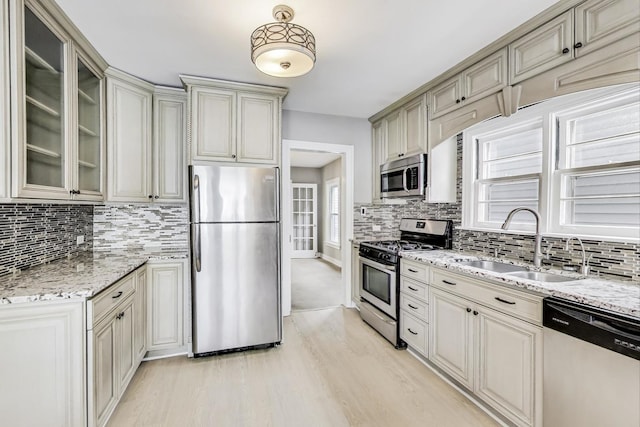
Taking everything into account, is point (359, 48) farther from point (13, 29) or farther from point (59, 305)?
point (59, 305)

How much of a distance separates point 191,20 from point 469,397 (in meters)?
3.07

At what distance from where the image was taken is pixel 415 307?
2629 mm

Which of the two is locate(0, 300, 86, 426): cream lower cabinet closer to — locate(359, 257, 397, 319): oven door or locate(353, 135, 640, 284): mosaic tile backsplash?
locate(359, 257, 397, 319): oven door

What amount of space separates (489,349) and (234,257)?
200 centimetres

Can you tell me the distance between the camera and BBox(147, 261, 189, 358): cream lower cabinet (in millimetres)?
2585

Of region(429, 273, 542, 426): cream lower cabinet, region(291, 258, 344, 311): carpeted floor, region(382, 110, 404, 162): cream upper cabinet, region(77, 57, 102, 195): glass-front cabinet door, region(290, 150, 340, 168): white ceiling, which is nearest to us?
region(429, 273, 542, 426): cream lower cabinet

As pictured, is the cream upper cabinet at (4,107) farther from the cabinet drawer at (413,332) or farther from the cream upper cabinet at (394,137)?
the cream upper cabinet at (394,137)

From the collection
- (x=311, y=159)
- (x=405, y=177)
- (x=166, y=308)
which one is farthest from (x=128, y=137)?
(x=311, y=159)

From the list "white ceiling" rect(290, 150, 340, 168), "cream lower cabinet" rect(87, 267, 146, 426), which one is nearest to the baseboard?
"white ceiling" rect(290, 150, 340, 168)

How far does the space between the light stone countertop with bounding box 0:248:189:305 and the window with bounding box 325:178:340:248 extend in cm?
482

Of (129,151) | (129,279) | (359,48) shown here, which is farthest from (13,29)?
(359,48)

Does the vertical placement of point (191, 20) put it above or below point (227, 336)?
above

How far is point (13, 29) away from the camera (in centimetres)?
150

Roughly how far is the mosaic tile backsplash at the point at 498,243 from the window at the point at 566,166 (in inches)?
3.5
